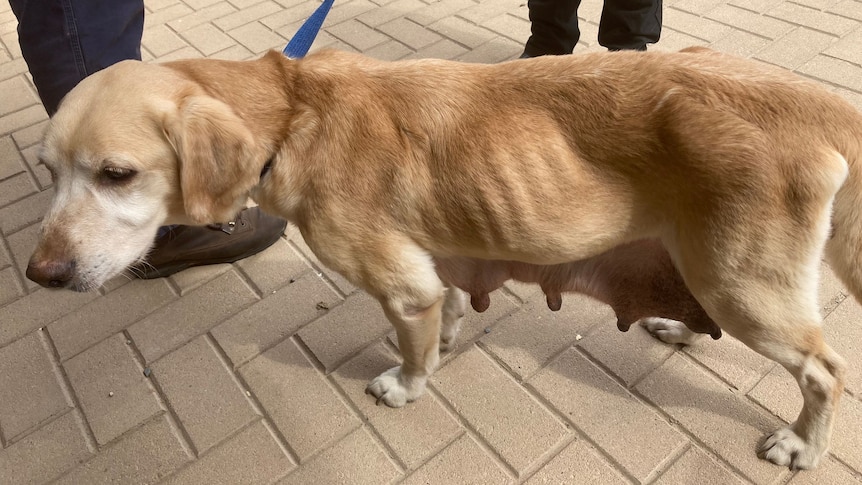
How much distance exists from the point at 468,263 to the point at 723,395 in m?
1.28

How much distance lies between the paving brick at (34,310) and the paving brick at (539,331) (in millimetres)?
2269

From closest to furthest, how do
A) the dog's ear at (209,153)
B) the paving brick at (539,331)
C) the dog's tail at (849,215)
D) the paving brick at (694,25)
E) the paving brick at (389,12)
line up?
the dog's tail at (849,215) < the dog's ear at (209,153) < the paving brick at (539,331) < the paving brick at (694,25) < the paving brick at (389,12)

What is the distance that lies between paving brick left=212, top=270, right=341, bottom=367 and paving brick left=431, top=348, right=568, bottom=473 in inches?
31.5

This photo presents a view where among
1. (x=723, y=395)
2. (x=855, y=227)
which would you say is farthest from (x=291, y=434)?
(x=855, y=227)

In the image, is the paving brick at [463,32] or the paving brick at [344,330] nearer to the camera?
the paving brick at [344,330]

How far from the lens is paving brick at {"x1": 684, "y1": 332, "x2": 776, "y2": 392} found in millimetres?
2691

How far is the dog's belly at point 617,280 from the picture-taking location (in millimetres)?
2307

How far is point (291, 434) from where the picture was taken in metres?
2.65

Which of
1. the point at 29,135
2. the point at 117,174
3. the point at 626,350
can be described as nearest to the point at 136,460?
the point at 117,174

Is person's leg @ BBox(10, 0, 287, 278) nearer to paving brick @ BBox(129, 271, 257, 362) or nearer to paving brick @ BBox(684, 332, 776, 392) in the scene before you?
paving brick @ BBox(129, 271, 257, 362)

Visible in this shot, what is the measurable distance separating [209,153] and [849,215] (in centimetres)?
205

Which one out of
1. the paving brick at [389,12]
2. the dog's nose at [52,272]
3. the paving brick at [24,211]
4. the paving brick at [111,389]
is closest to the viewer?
the dog's nose at [52,272]

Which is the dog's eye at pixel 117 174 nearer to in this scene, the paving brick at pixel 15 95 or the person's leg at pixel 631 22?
the person's leg at pixel 631 22

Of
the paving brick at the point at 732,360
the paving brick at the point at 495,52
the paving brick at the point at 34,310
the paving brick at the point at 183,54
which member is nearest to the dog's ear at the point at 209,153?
the paving brick at the point at 34,310
